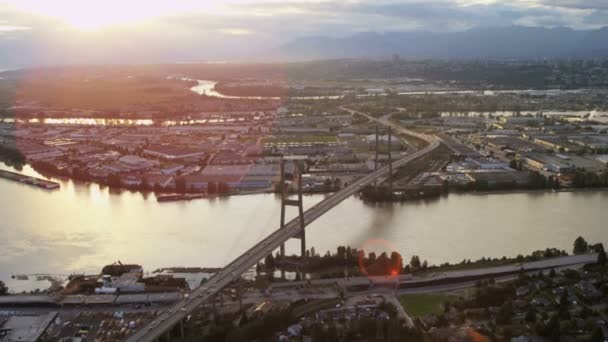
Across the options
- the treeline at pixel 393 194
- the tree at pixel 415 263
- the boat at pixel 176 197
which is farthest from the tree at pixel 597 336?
the boat at pixel 176 197

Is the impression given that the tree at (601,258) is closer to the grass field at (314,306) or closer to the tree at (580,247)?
the tree at (580,247)

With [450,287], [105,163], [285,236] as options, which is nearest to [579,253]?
[450,287]

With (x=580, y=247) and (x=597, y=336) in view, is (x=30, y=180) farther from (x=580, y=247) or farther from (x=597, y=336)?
(x=597, y=336)

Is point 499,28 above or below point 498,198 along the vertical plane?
above

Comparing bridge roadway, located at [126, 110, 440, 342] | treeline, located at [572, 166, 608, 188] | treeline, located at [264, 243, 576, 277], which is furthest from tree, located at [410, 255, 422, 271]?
treeline, located at [572, 166, 608, 188]

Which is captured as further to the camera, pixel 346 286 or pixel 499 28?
pixel 499 28

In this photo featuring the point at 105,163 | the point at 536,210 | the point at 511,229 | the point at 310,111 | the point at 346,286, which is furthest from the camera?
the point at 310,111

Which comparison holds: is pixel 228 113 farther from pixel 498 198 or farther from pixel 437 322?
pixel 437 322
